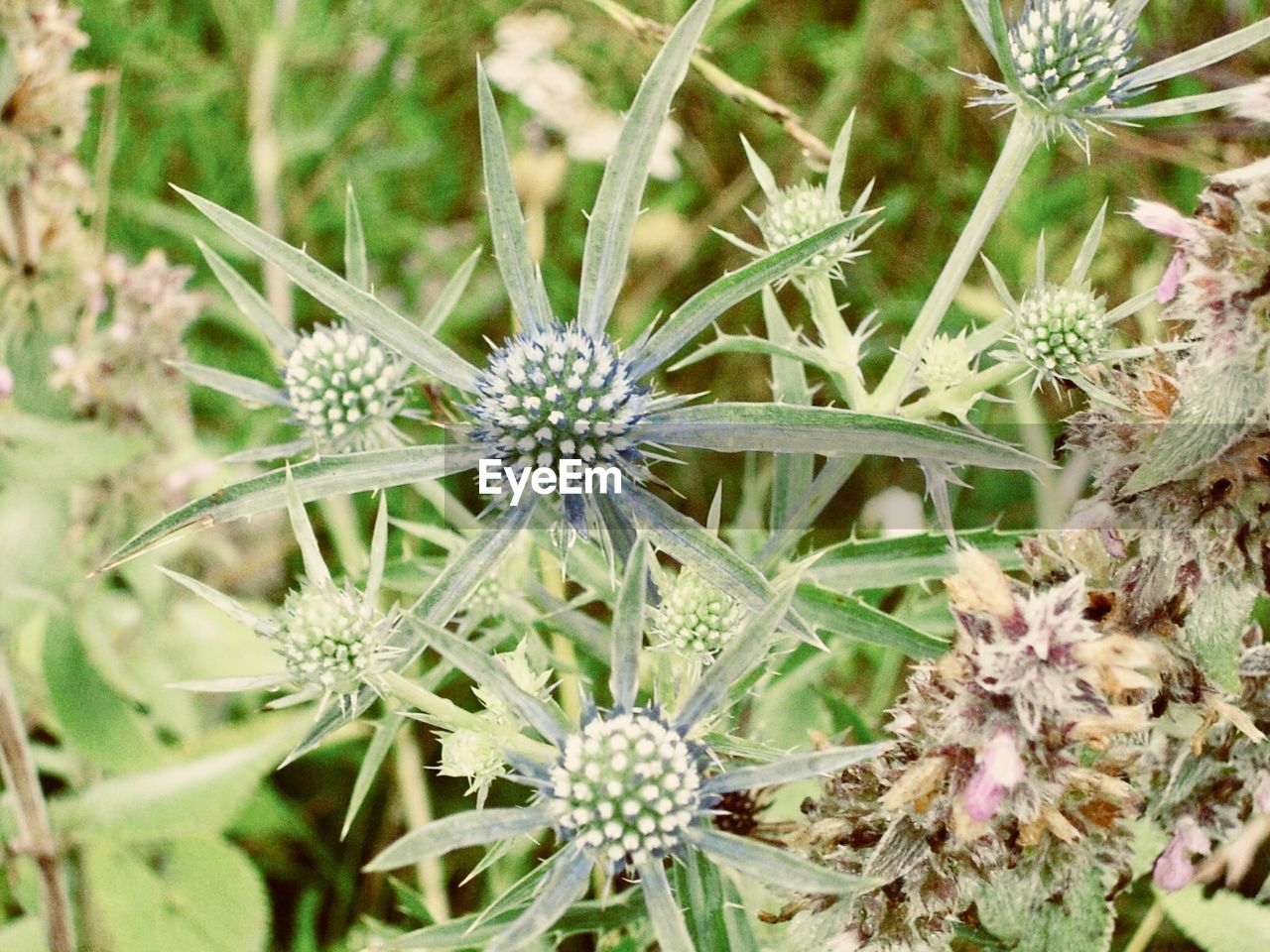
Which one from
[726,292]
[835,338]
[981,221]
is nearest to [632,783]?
[726,292]

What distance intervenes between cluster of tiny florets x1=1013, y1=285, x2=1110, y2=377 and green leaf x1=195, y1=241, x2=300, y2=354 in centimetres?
81

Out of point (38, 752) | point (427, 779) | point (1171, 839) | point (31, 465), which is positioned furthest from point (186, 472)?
point (1171, 839)

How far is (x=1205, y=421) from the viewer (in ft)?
2.66

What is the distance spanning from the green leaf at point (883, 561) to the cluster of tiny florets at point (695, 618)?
5.9 inches

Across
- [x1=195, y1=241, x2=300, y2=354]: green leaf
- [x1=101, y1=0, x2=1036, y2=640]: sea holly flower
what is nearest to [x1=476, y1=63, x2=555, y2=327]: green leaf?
[x1=101, y1=0, x2=1036, y2=640]: sea holly flower

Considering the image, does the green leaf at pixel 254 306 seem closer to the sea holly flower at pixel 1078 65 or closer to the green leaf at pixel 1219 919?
the sea holly flower at pixel 1078 65

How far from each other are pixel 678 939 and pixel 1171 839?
59cm

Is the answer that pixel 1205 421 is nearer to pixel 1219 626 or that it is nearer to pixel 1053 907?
pixel 1219 626

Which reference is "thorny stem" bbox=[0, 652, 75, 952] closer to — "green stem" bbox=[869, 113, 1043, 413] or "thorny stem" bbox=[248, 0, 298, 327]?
"thorny stem" bbox=[248, 0, 298, 327]

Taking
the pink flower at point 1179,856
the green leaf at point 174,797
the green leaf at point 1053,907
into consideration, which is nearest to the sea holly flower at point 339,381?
the green leaf at point 174,797

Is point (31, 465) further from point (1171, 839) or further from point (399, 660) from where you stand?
point (1171, 839)

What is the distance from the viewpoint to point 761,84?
2.47 meters

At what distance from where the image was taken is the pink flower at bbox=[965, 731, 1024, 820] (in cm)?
76

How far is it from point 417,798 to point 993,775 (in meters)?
1.18
